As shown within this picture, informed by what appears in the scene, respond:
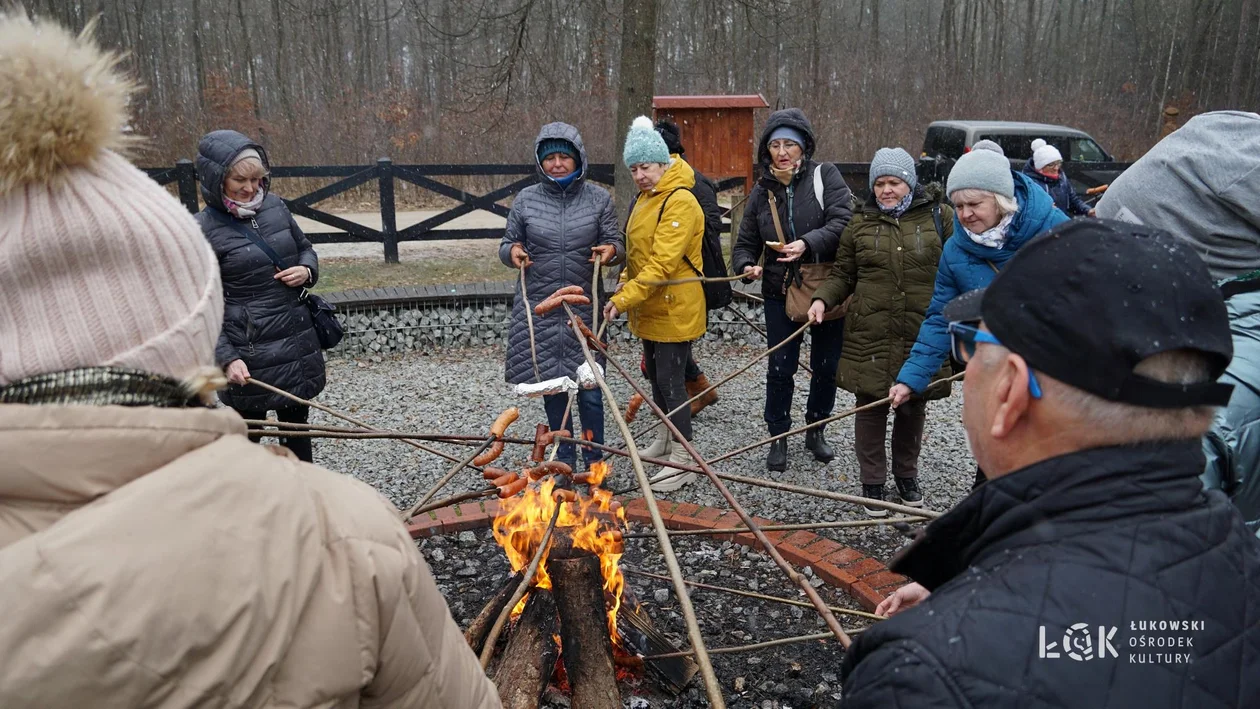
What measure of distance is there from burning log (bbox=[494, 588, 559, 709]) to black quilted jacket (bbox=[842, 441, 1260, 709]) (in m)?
1.76

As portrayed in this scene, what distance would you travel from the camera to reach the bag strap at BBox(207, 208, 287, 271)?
3.92m

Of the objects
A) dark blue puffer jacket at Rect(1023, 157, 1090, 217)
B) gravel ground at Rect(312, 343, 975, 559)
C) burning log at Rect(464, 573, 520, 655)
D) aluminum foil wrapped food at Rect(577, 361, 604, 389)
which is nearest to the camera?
burning log at Rect(464, 573, 520, 655)

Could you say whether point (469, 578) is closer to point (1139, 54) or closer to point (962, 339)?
point (962, 339)

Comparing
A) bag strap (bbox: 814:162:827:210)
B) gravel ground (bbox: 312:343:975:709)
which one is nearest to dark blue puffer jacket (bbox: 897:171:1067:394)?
gravel ground (bbox: 312:343:975:709)

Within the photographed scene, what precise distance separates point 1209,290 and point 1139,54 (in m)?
26.8

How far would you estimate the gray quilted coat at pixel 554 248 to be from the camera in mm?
4684

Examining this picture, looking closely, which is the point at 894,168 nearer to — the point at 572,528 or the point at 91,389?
the point at 572,528

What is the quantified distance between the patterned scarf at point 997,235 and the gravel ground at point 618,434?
1.52m

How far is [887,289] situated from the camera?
4.30 m

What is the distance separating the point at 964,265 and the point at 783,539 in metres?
1.48

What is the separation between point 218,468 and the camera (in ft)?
3.18

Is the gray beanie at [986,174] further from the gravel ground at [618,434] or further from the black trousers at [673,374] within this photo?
the black trousers at [673,374]

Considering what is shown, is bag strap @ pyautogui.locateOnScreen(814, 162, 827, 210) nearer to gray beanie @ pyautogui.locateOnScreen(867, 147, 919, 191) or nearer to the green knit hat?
gray beanie @ pyautogui.locateOnScreen(867, 147, 919, 191)

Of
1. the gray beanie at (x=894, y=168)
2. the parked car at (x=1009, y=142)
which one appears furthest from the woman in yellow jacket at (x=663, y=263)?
the parked car at (x=1009, y=142)
